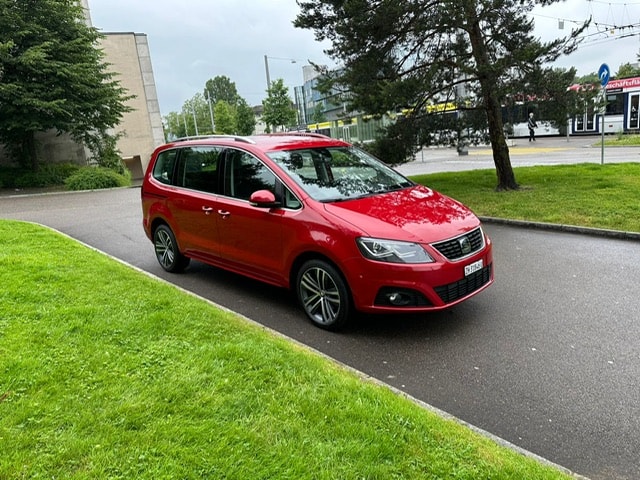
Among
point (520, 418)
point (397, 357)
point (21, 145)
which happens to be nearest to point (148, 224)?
point (397, 357)

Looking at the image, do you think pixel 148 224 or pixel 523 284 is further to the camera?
pixel 148 224

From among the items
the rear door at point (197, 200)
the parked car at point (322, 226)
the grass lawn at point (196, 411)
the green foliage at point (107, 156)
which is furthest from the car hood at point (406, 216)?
the green foliage at point (107, 156)

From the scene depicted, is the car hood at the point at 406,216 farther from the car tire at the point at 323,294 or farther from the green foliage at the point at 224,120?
the green foliage at the point at 224,120

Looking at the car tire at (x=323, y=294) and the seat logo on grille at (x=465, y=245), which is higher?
the seat logo on grille at (x=465, y=245)

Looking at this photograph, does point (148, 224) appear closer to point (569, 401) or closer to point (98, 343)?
point (98, 343)

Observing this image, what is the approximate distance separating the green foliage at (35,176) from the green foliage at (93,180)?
1.76 metres

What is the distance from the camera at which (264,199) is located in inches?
192

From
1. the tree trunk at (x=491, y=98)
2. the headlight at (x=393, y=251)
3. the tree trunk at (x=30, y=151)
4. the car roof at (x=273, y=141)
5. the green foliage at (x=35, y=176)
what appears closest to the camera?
the headlight at (x=393, y=251)

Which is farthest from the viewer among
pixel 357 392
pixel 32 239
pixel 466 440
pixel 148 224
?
pixel 32 239

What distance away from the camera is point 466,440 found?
2.69 metres

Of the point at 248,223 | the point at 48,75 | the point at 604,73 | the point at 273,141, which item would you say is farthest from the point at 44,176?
the point at 604,73

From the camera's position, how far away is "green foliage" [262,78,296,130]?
47.4 m

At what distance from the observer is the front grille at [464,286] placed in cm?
432

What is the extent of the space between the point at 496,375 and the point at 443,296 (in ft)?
2.73
